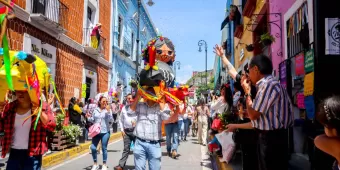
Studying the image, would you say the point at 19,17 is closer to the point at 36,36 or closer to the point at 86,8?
the point at 36,36

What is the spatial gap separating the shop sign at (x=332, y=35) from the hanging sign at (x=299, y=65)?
1.86m

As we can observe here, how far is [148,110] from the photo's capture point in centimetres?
409

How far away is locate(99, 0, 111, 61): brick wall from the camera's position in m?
18.5

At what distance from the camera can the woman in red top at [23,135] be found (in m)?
3.61

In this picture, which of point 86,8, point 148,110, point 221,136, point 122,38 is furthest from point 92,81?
point 148,110

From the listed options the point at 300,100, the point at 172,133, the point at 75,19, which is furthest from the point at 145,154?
the point at 75,19

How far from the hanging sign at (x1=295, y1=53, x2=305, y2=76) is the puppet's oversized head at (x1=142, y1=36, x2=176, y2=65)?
10.4 feet

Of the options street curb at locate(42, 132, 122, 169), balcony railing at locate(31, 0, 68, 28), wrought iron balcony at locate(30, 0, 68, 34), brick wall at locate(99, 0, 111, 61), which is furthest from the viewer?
brick wall at locate(99, 0, 111, 61)

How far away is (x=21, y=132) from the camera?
11.9ft

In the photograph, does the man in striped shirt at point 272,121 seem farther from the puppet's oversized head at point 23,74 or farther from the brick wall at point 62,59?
the brick wall at point 62,59

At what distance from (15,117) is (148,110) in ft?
5.19

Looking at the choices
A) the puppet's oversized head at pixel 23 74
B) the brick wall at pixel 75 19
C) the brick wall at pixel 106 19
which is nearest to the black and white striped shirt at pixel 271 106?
the puppet's oversized head at pixel 23 74

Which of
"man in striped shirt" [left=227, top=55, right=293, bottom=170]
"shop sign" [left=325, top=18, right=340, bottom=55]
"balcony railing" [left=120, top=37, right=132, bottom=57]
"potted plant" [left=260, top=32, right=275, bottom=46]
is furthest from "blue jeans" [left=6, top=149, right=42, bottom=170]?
"balcony railing" [left=120, top=37, right=132, bottom=57]

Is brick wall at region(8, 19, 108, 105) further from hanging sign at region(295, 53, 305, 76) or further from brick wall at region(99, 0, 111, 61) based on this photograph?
hanging sign at region(295, 53, 305, 76)
